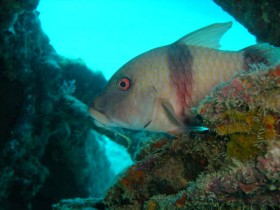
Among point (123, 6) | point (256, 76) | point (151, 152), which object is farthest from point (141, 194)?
point (123, 6)

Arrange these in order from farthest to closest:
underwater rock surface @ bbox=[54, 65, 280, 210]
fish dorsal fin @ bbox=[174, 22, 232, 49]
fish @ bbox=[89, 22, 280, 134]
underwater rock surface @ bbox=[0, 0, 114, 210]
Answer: underwater rock surface @ bbox=[0, 0, 114, 210] → fish dorsal fin @ bbox=[174, 22, 232, 49] → fish @ bbox=[89, 22, 280, 134] → underwater rock surface @ bbox=[54, 65, 280, 210]

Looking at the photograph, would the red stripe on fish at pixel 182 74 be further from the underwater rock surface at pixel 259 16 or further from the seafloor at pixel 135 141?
the underwater rock surface at pixel 259 16

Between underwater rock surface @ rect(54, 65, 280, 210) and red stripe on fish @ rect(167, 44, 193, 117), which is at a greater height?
red stripe on fish @ rect(167, 44, 193, 117)

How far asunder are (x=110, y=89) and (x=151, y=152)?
94cm

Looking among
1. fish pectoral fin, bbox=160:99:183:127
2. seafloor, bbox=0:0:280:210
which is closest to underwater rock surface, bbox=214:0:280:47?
seafloor, bbox=0:0:280:210

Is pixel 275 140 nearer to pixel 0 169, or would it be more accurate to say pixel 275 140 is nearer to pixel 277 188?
pixel 277 188

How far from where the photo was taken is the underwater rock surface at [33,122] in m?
7.06

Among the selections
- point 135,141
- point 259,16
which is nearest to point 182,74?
point 259,16

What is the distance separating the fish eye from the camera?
7.41 ft

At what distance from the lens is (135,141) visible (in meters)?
7.56

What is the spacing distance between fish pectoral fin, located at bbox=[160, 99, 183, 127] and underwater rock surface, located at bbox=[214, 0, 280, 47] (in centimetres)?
350

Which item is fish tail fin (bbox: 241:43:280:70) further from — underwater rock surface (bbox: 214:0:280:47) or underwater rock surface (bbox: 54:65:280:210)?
underwater rock surface (bbox: 214:0:280:47)

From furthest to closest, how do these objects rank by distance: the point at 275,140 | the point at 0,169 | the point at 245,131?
1. the point at 0,169
2. the point at 245,131
3. the point at 275,140

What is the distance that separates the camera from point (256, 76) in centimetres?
156
